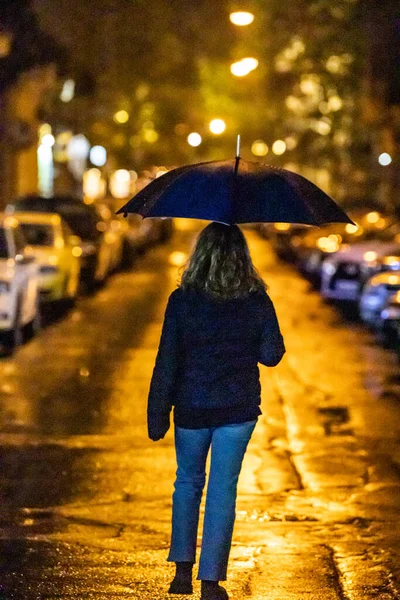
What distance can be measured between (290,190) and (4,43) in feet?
71.4

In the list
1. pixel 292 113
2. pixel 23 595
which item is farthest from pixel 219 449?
pixel 292 113

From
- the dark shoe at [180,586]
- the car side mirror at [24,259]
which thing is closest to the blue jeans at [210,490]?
the dark shoe at [180,586]

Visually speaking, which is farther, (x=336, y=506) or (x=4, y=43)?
(x=4, y=43)

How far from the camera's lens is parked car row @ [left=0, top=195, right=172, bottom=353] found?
14.7 m

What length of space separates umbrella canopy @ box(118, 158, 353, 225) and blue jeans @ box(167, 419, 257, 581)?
955 millimetres

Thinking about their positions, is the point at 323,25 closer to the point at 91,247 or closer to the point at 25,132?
the point at 25,132

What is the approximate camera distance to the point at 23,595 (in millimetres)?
5730

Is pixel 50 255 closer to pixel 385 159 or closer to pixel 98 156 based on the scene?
pixel 385 159

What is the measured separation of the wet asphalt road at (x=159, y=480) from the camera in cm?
616

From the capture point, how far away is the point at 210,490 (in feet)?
17.8

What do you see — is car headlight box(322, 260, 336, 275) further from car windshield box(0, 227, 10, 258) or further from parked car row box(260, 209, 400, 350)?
car windshield box(0, 227, 10, 258)

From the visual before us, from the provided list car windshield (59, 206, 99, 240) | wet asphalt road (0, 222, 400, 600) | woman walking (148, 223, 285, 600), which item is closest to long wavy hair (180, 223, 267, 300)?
woman walking (148, 223, 285, 600)

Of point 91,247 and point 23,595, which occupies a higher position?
point 23,595

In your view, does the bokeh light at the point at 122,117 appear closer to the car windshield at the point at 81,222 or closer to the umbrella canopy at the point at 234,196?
the car windshield at the point at 81,222
